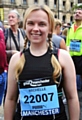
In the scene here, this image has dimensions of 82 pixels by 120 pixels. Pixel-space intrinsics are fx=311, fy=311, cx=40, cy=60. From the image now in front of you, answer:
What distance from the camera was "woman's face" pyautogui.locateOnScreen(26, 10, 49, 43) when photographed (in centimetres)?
199

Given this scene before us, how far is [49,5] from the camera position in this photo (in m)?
58.5

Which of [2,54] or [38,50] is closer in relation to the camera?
[38,50]

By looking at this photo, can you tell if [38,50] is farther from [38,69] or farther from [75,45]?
[75,45]

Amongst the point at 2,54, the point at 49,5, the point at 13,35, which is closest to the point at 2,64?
the point at 2,54

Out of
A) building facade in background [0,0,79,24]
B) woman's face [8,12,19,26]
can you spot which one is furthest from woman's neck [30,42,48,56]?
building facade in background [0,0,79,24]

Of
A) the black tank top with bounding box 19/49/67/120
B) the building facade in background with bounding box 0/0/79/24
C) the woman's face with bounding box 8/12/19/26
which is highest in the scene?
the woman's face with bounding box 8/12/19/26

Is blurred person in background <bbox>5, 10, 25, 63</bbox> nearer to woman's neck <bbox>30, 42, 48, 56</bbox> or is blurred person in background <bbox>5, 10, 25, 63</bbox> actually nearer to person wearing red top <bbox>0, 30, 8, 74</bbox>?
person wearing red top <bbox>0, 30, 8, 74</bbox>

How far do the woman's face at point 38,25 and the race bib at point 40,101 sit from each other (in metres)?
0.32

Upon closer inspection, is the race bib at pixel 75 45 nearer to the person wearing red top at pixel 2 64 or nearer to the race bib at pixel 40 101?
the person wearing red top at pixel 2 64

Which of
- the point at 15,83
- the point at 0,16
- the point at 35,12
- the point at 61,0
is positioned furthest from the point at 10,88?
the point at 61,0

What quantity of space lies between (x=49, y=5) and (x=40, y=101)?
57.5 meters

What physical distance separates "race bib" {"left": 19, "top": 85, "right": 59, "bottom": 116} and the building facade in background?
49.5 m

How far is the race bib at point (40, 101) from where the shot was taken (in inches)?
78.0

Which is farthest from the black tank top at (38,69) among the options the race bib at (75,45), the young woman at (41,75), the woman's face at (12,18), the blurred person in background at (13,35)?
the race bib at (75,45)
